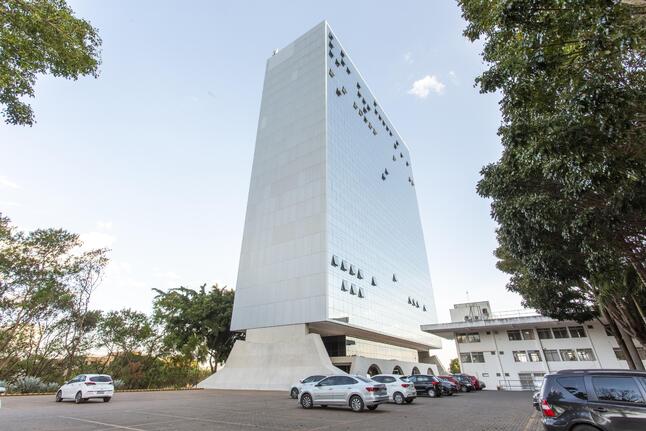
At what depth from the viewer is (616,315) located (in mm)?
20156

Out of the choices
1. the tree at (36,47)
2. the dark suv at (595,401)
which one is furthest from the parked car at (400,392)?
the tree at (36,47)

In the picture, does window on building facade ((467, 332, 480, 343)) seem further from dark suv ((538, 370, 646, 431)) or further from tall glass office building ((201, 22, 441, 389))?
dark suv ((538, 370, 646, 431))

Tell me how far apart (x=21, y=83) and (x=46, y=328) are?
31.8 m

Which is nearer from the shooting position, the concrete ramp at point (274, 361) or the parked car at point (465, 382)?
the concrete ramp at point (274, 361)

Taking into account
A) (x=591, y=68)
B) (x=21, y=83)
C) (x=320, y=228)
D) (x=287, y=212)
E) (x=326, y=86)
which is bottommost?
(x=591, y=68)

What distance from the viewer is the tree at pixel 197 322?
36200mm

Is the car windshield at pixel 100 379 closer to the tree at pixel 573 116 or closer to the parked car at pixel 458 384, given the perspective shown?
the tree at pixel 573 116

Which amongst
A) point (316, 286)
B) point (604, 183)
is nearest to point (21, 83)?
point (604, 183)

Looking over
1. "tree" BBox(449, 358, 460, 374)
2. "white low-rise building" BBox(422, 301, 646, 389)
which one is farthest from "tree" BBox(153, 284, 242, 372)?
"tree" BBox(449, 358, 460, 374)

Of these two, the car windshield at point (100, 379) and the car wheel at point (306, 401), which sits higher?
the car windshield at point (100, 379)

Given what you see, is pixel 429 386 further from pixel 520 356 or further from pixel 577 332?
pixel 577 332

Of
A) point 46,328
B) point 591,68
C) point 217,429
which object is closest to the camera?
point 591,68

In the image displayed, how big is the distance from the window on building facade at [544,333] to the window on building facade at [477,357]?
24.5 ft

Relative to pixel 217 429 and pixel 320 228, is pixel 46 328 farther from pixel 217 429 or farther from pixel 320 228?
pixel 217 429
